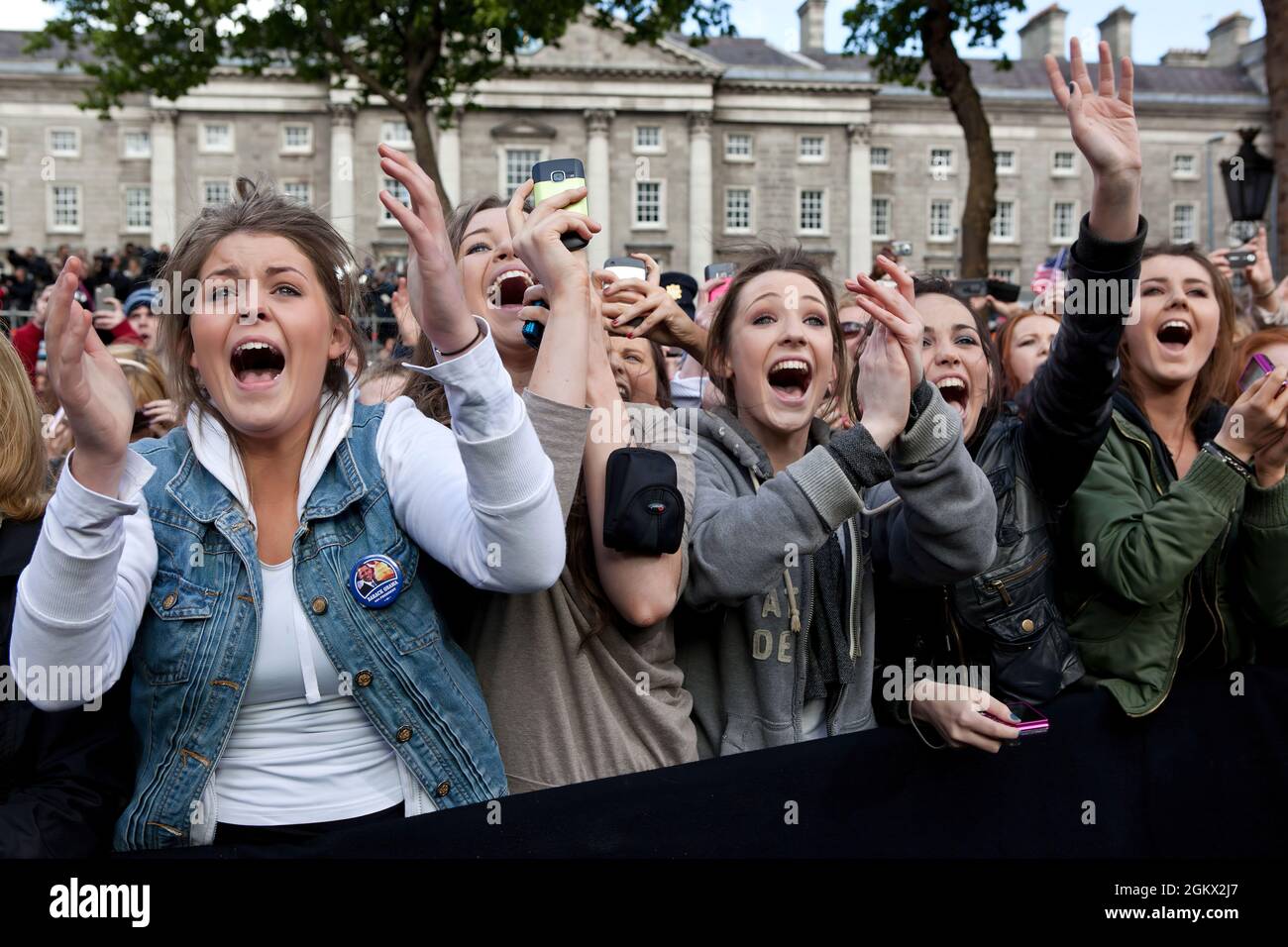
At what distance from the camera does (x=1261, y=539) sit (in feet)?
10.1

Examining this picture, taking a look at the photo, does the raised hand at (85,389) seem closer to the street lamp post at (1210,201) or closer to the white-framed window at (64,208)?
the white-framed window at (64,208)

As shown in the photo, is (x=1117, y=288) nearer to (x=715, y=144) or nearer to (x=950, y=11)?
(x=950, y=11)

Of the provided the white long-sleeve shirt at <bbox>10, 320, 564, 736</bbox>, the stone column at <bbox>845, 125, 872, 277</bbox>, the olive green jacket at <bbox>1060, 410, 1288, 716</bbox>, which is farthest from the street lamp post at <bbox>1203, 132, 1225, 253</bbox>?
the white long-sleeve shirt at <bbox>10, 320, 564, 736</bbox>

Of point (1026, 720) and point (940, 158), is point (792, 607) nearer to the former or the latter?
point (1026, 720)

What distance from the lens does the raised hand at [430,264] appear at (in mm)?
2074

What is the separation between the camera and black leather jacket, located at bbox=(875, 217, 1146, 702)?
9.46ft

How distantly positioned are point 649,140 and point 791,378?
57.1m

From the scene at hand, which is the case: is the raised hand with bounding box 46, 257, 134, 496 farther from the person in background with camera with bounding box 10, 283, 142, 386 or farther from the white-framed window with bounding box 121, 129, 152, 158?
the white-framed window with bounding box 121, 129, 152, 158

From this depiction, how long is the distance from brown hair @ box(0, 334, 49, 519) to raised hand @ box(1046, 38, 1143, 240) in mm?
2398

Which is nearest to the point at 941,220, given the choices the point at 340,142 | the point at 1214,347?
the point at 340,142

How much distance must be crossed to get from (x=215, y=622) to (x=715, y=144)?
59.3 metres

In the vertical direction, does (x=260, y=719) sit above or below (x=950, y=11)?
below

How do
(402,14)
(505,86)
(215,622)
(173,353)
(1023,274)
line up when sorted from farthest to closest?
(1023,274) → (505,86) → (402,14) → (173,353) → (215,622)

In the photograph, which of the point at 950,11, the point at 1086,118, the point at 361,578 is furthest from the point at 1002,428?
Result: the point at 950,11
